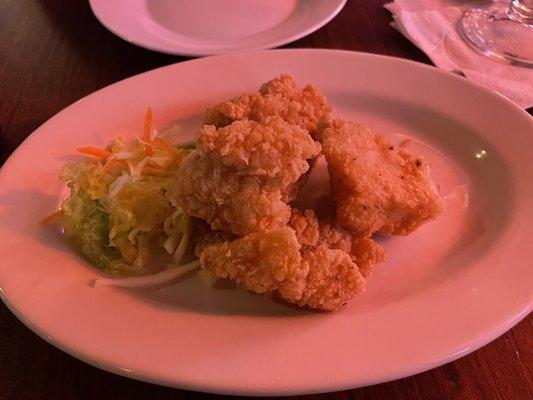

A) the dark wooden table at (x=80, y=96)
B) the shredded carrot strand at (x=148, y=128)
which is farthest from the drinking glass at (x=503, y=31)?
the shredded carrot strand at (x=148, y=128)

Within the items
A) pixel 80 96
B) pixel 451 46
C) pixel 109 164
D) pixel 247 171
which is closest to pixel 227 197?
pixel 247 171

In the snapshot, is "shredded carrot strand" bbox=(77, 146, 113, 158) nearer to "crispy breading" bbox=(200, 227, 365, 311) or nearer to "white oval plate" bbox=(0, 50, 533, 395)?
"white oval plate" bbox=(0, 50, 533, 395)

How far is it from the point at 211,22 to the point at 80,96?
621mm

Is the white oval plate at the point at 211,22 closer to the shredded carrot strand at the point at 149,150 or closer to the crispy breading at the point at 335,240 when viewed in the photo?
the shredded carrot strand at the point at 149,150

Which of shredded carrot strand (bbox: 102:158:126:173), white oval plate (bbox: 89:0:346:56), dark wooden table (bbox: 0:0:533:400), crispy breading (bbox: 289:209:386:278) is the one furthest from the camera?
white oval plate (bbox: 89:0:346:56)

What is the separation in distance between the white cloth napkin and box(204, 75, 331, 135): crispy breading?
2.56 feet

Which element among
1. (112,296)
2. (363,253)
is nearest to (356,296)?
(363,253)

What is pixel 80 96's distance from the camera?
2.02m

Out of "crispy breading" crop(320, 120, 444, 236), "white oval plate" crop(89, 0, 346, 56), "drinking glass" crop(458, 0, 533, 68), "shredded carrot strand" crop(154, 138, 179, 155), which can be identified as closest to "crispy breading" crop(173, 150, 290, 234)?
"crispy breading" crop(320, 120, 444, 236)

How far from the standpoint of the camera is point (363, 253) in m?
1.30

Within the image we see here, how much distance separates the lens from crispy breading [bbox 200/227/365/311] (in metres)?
1.14

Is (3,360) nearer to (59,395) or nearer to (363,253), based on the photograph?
(59,395)

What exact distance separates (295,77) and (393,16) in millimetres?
755

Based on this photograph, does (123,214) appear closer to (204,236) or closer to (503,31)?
Result: (204,236)
